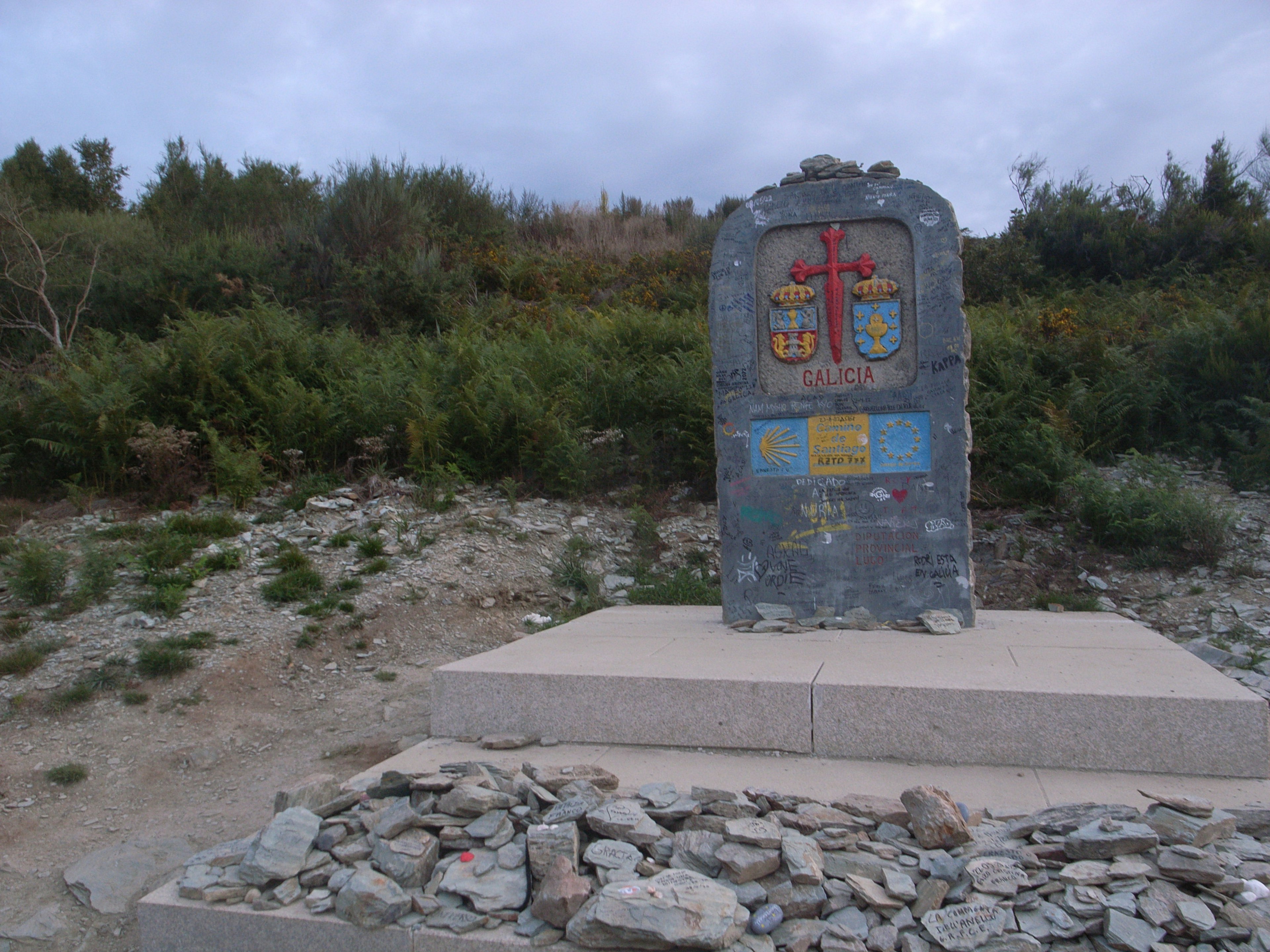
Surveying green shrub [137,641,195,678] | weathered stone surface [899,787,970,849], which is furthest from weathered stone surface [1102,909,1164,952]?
green shrub [137,641,195,678]

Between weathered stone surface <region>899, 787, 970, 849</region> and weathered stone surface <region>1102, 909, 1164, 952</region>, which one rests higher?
weathered stone surface <region>899, 787, 970, 849</region>

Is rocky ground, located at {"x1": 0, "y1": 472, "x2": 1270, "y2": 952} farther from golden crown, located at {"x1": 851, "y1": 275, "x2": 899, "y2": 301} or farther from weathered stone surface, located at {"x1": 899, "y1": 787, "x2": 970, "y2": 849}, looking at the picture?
golden crown, located at {"x1": 851, "y1": 275, "x2": 899, "y2": 301}

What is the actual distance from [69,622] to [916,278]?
644 cm

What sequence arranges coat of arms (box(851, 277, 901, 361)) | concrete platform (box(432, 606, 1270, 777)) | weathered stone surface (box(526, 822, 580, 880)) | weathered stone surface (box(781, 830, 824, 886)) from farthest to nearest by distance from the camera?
coat of arms (box(851, 277, 901, 361))
concrete platform (box(432, 606, 1270, 777))
weathered stone surface (box(526, 822, 580, 880))
weathered stone surface (box(781, 830, 824, 886))

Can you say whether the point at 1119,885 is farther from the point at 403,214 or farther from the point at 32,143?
the point at 32,143

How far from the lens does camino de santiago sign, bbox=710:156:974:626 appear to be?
17.4 feet

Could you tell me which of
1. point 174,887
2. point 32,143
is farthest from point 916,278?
point 32,143

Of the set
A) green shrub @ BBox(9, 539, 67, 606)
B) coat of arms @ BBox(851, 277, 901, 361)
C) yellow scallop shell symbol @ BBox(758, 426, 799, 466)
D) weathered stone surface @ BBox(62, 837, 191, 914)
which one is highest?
coat of arms @ BBox(851, 277, 901, 361)

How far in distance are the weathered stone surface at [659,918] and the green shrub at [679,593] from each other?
4856mm

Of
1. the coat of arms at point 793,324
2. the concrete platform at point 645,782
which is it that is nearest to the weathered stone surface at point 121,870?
the concrete platform at point 645,782

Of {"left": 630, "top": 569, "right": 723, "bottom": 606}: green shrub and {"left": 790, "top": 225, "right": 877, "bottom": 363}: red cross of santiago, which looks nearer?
{"left": 790, "top": 225, "right": 877, "bottom": 363}: red cross of santiago

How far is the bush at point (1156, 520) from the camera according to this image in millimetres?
7488

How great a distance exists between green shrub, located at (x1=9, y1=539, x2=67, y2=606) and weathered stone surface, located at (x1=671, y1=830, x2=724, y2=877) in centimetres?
605

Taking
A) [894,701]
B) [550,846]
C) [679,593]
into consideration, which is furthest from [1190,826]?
[679,593]
